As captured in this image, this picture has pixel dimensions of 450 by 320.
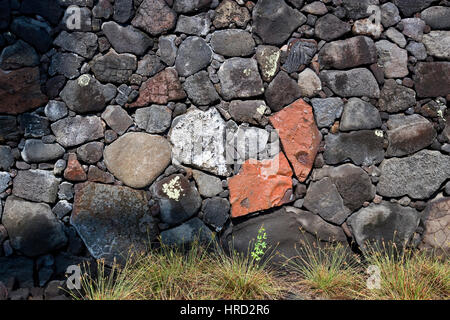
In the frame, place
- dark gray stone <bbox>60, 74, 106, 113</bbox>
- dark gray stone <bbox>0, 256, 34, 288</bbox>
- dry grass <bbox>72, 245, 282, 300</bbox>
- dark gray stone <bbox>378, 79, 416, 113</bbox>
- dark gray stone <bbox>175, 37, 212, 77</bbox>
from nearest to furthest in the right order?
dry grass <bbox>72, 245, 282, 300</bbox> → dark gray stone <bbox>0, 256, 34, 288</bbox> → dark gray stone <bbox>60, 74, 106, 113</bbox> → dark gray stone <bbox>175, 37, 212, 77</bbox> → dark gray stone <bbox>378, 79, 416, 113</bbox>

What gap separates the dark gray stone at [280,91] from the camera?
3219mm

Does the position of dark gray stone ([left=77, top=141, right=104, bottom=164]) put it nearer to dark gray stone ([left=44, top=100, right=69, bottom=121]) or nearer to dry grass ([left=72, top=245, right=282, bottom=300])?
dark gray stone ([left=44, top=100, right=69, bottom=121])

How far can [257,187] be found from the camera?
3.17m

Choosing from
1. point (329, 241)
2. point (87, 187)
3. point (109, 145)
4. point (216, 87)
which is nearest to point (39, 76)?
point (109, 145)

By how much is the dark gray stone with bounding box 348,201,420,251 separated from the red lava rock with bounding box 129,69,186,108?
2.08m

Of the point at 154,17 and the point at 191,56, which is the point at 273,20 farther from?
the point at 154,17

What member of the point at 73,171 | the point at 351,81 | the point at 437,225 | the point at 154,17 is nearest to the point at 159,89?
the point at 154,17

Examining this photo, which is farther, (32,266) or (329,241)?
(329,241)

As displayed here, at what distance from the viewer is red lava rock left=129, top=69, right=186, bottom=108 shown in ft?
10.4

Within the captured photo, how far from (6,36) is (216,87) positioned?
191 cm

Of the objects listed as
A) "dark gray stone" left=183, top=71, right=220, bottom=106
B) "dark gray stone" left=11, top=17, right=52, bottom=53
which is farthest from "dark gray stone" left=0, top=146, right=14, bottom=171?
"dark gray stone" left=183, top=71, right=220, bottom=106

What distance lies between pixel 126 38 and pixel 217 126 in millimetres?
1165

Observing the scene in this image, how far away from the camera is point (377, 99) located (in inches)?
129

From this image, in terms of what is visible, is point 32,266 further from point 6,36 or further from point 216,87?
point 216,87
